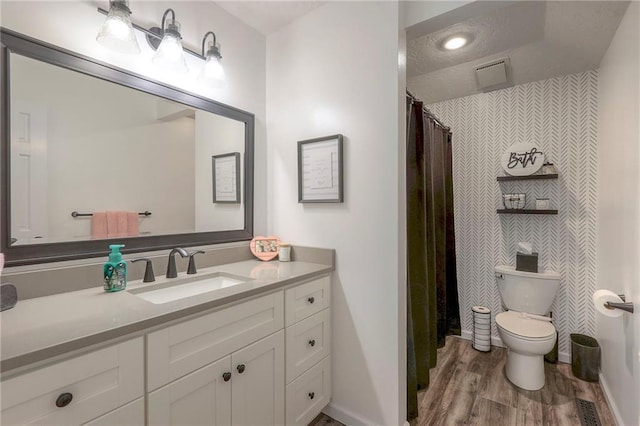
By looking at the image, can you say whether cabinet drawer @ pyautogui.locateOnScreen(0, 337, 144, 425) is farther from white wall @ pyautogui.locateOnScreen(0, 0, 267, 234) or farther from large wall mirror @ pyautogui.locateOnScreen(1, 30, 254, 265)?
white wall @ pyautogui.locateOnScreen(0, 0, 267, 234)

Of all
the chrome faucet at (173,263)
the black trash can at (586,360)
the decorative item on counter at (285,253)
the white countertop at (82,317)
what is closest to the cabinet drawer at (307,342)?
the white countertop at (82,317)

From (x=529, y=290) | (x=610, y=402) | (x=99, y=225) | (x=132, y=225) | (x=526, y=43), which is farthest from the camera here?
(x=529, y=290)

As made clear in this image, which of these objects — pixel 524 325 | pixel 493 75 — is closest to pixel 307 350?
pixel 524 325

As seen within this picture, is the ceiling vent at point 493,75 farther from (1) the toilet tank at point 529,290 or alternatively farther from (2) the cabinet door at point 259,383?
(2) the cabinet door at point 259,383

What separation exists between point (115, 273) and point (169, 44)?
106 cm

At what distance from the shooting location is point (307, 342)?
1529 millimetres

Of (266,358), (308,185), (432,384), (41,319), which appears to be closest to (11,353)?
(41,319)

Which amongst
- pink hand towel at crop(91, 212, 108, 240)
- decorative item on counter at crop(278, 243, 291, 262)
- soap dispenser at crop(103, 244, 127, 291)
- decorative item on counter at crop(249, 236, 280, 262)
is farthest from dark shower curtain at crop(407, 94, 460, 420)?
pink hand towel at crop(91, 212, 108, 240)

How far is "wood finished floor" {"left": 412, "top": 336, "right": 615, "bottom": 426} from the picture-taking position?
170cm

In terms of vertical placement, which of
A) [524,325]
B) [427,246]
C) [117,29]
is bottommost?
[524,325]

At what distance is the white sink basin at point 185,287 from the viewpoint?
1.28m

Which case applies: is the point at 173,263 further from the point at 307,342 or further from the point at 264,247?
the point at 307,342

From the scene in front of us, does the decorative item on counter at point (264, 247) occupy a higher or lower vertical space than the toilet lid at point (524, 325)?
higher

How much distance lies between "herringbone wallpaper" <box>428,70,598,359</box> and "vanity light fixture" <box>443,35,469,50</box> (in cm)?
93
